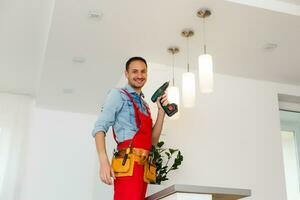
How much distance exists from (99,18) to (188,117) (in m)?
1.26

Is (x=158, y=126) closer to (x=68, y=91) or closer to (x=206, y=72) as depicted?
(x=206, y=72)

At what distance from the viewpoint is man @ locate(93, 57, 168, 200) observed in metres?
1.75

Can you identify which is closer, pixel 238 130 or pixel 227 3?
pixel 227 3

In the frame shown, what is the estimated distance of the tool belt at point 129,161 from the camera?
1768mm

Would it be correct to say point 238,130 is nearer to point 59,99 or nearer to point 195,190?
point 59,99

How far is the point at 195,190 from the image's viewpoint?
1603 mm

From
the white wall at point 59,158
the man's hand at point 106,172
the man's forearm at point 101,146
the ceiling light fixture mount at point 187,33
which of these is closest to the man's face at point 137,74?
the man's forearm at point 101,146

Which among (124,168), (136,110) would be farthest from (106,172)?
(136,110)

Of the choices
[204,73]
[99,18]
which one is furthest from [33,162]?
[204,73]

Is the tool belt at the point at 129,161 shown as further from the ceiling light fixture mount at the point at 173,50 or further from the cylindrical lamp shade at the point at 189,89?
the ceiling light fixture mount at the point at 173,50

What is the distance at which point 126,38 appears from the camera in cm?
344

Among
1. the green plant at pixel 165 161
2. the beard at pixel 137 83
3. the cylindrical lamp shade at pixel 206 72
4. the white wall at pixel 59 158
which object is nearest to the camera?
the beard at pixel 137 83

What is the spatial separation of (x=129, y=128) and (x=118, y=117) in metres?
0.08

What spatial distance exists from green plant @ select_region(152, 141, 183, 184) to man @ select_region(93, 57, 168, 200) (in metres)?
1.28
